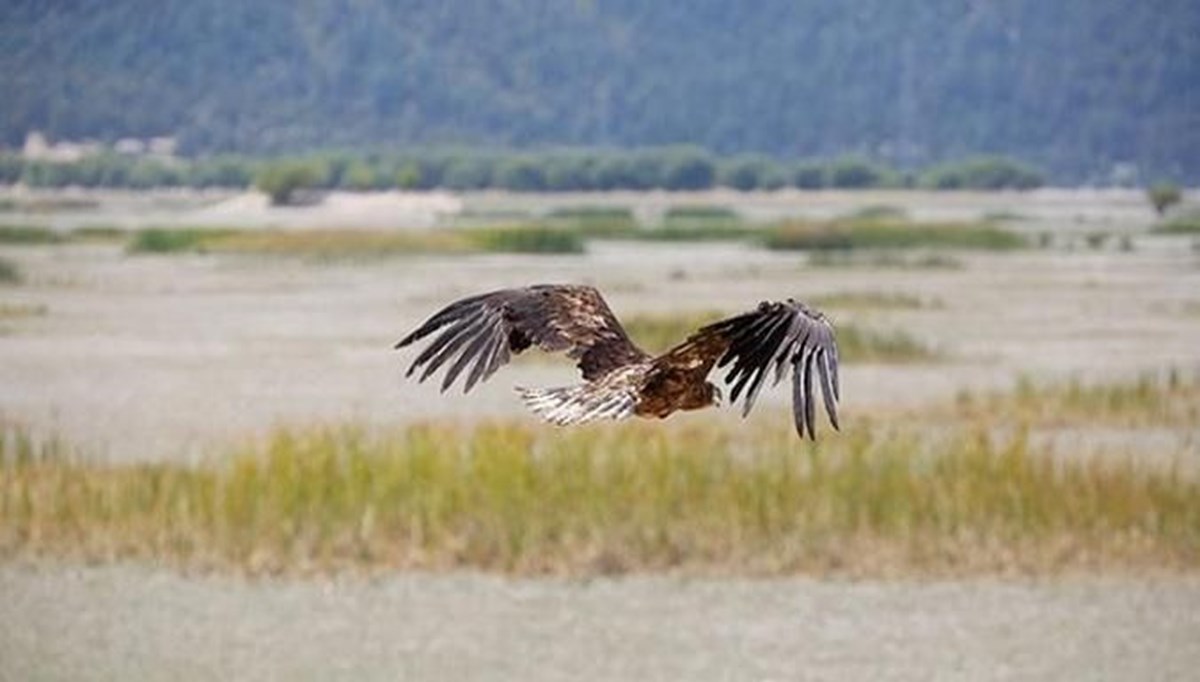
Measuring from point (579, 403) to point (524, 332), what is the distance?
2.09 feet

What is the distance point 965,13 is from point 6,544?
119971 millimetres

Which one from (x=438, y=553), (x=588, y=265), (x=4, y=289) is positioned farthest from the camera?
(x=588, y=265)

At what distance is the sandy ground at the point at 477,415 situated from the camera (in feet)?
60.1

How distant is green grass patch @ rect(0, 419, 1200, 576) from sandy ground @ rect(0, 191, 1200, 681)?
8.0 inches

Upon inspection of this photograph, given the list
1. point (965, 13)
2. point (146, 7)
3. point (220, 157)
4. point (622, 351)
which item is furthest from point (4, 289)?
point (965, 13)

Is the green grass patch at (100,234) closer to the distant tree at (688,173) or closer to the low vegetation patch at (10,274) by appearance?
the low vegetation patch at (10,274)

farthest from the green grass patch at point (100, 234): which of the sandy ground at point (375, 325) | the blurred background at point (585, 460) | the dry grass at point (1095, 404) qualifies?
the dry grass at point (1095, 404)

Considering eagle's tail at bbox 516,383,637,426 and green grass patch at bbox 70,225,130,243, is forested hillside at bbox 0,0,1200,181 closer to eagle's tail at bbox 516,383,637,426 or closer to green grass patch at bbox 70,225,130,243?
green grass patch at bbox 70,225,130,243

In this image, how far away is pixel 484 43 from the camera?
129 metres

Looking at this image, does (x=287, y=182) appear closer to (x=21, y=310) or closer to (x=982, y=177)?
(x=982, y=177)

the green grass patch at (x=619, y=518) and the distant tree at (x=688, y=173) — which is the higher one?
the green grass patch at (x=619, y=518)

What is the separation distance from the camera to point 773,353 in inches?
245

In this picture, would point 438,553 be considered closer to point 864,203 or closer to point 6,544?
point 6,544

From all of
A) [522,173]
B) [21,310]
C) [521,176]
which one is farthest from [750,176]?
[21,310]
